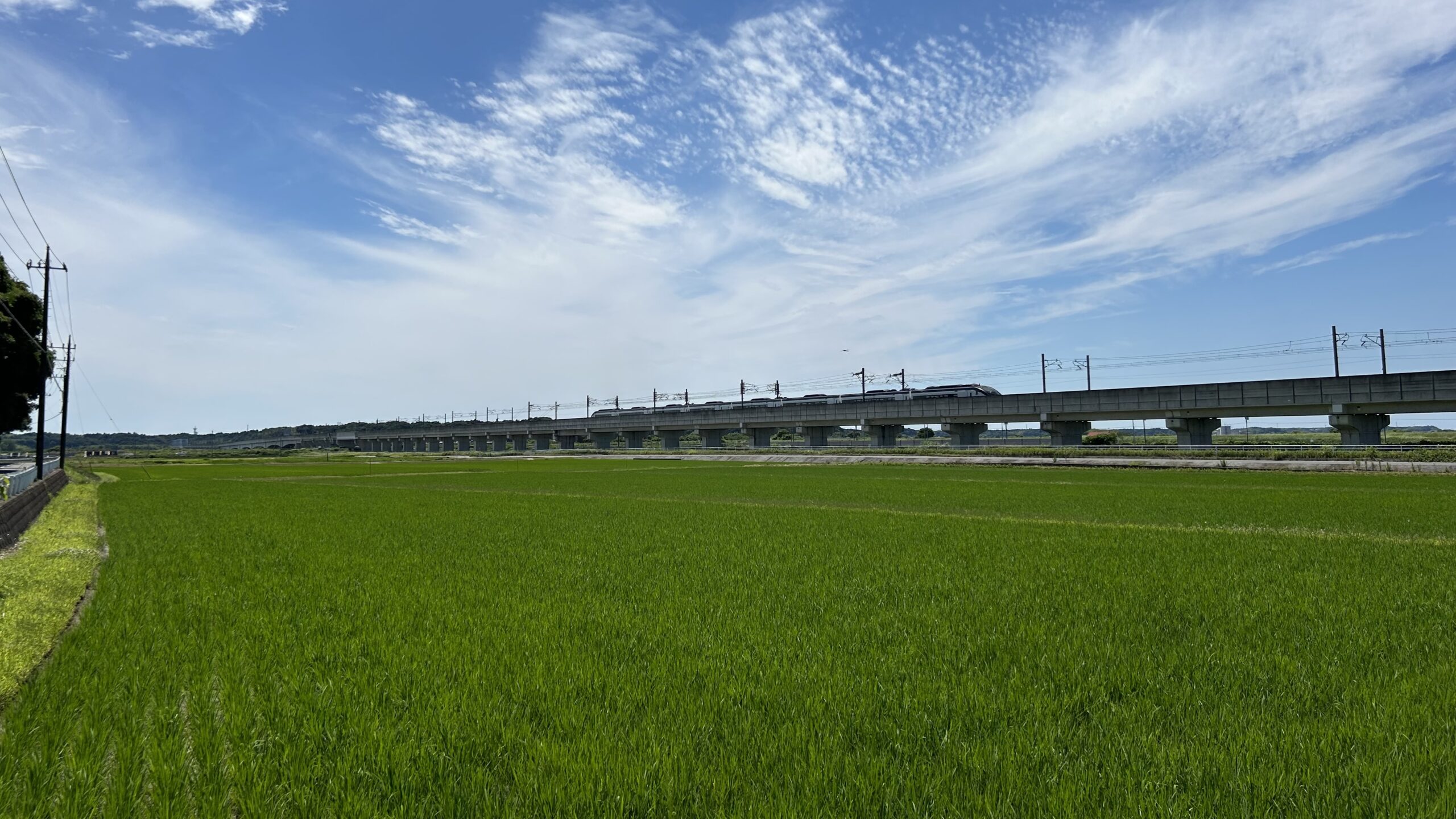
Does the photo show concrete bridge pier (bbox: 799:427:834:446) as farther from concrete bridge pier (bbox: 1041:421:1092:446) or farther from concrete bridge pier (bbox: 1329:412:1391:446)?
concrete bridge pier (bbox: 1329:412:1391:446)

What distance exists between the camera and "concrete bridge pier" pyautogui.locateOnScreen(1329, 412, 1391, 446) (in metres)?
47.5

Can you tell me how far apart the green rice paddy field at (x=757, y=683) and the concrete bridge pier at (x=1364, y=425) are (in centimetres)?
4451

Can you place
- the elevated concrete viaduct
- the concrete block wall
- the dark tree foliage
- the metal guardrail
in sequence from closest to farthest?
the concrete block wall < the metal guardrail < the dark tree foliage < the elevated concrete viaduct

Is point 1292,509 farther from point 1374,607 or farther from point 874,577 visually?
point 874,577

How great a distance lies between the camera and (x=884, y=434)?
7362cm

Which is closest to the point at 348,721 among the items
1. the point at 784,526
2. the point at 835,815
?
the point at 835,815

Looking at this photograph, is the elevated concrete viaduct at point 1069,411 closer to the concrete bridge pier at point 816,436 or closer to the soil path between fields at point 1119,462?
the concrete bridge pier at point 816,436

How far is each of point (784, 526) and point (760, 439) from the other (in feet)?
230

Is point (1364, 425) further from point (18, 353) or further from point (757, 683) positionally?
point (18, 353)

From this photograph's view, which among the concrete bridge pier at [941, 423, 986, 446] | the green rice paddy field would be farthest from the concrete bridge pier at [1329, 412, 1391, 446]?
the green rice paddy field

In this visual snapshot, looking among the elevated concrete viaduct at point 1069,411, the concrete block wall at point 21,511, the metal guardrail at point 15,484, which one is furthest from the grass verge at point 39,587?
the elevated concrete viaduct at point 1069,411

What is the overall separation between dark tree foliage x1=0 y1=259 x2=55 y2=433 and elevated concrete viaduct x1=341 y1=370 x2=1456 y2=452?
197 feet

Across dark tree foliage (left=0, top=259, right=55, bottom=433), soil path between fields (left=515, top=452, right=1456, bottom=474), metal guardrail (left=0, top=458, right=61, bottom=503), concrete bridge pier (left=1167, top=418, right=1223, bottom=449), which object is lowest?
soil path between fields (left=515, top=452, right=1456, bottom=474)

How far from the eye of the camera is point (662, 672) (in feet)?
19.0
